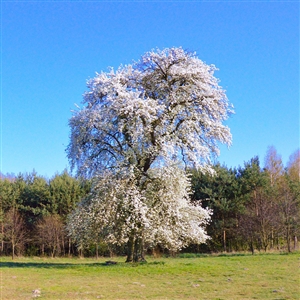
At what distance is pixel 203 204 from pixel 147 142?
1981 centimetres

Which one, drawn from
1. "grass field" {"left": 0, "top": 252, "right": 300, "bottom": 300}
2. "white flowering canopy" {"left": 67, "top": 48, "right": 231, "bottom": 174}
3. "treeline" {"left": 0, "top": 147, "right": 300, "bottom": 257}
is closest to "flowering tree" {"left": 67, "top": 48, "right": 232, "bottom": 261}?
"white flowering canopy" {"left": 67, "top": 48, "right": 231, "bottom": 174}

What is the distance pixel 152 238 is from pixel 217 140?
6.37 m

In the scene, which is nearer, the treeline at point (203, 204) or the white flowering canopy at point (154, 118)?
the white flowering canopy at point (154, 118)

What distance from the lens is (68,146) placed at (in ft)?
68.8

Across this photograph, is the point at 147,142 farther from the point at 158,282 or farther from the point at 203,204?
the point at 203,204

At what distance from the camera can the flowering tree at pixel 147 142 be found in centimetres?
1953

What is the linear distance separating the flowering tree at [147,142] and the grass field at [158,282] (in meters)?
2.46

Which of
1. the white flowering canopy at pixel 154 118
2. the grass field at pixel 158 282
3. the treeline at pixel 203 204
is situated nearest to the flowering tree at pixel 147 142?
the white flowering canopy at pixel 154 118

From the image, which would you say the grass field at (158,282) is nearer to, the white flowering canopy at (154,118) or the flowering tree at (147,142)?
the flowering tree at (147,142)

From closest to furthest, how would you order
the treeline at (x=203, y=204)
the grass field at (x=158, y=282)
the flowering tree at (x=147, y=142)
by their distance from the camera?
1. the grass field at (x=158, y=282)
2. the flowering tree at (x=147, y=142)
3. the treeline at (x=203, y=204)

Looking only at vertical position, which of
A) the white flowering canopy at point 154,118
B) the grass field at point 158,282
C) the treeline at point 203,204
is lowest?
the grass field at point 158,282

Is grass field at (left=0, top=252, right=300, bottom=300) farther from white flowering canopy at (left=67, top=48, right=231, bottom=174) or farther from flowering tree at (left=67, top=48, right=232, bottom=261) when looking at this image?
white flowering canopy at (left=67, top=48, right=231, bottom=174)

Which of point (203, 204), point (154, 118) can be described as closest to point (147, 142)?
point (154, 118)

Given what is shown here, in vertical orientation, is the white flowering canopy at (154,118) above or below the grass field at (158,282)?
above
